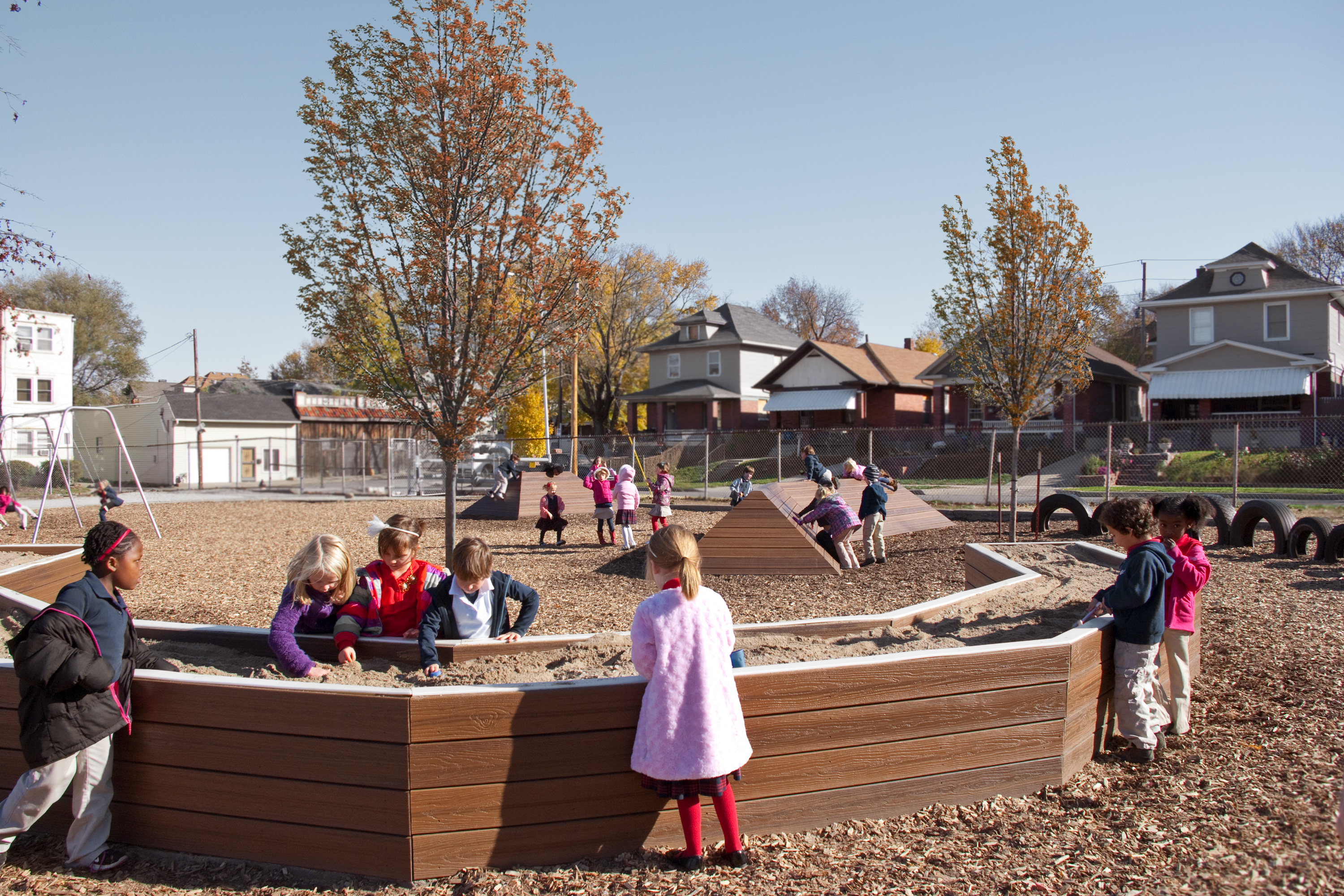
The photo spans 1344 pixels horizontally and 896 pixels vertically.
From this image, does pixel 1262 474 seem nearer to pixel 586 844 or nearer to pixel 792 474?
pixel 792 474

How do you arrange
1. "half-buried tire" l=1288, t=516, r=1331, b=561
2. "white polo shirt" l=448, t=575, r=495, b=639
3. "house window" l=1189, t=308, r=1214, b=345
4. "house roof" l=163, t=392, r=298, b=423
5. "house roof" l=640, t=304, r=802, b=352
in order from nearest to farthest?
"white polo shirt" l=448, t=575, r=495, b=639
"half-buried tire" l=1288, t=516, r=1331, b=561
"house window" l=1189, t=308, r=1214, b=345
"house roof" l=163, t=392, r=298, b=423
"house roof" l=640, t=304, r=802, b=352

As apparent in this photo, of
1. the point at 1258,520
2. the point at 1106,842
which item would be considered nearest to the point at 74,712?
the point at 1106,842

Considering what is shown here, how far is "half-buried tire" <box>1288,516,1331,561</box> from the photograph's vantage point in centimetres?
995

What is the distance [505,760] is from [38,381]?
51.1m

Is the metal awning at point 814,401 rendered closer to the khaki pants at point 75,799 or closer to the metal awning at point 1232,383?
the metal awning at point 1232,383

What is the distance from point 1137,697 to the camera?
4277 mm

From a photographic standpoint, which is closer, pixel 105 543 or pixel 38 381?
pixel 105 543

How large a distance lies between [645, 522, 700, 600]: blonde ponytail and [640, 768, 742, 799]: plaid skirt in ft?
2.17

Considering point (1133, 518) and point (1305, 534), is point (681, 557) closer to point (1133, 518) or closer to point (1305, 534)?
point (1133, 518)

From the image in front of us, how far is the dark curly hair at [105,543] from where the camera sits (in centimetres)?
352

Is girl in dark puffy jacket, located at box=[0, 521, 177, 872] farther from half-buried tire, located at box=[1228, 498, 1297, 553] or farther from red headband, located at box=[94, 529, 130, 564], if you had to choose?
half-buried tire, located at box=[1228, 498, 1297, 553]

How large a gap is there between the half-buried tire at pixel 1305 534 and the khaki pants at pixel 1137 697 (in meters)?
7.39

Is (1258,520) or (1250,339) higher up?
(1250,339)

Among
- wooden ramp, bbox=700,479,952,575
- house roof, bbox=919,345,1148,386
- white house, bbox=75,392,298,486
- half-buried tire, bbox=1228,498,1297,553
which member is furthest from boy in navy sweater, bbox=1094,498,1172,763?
white house, bbox=75,392,298,486
